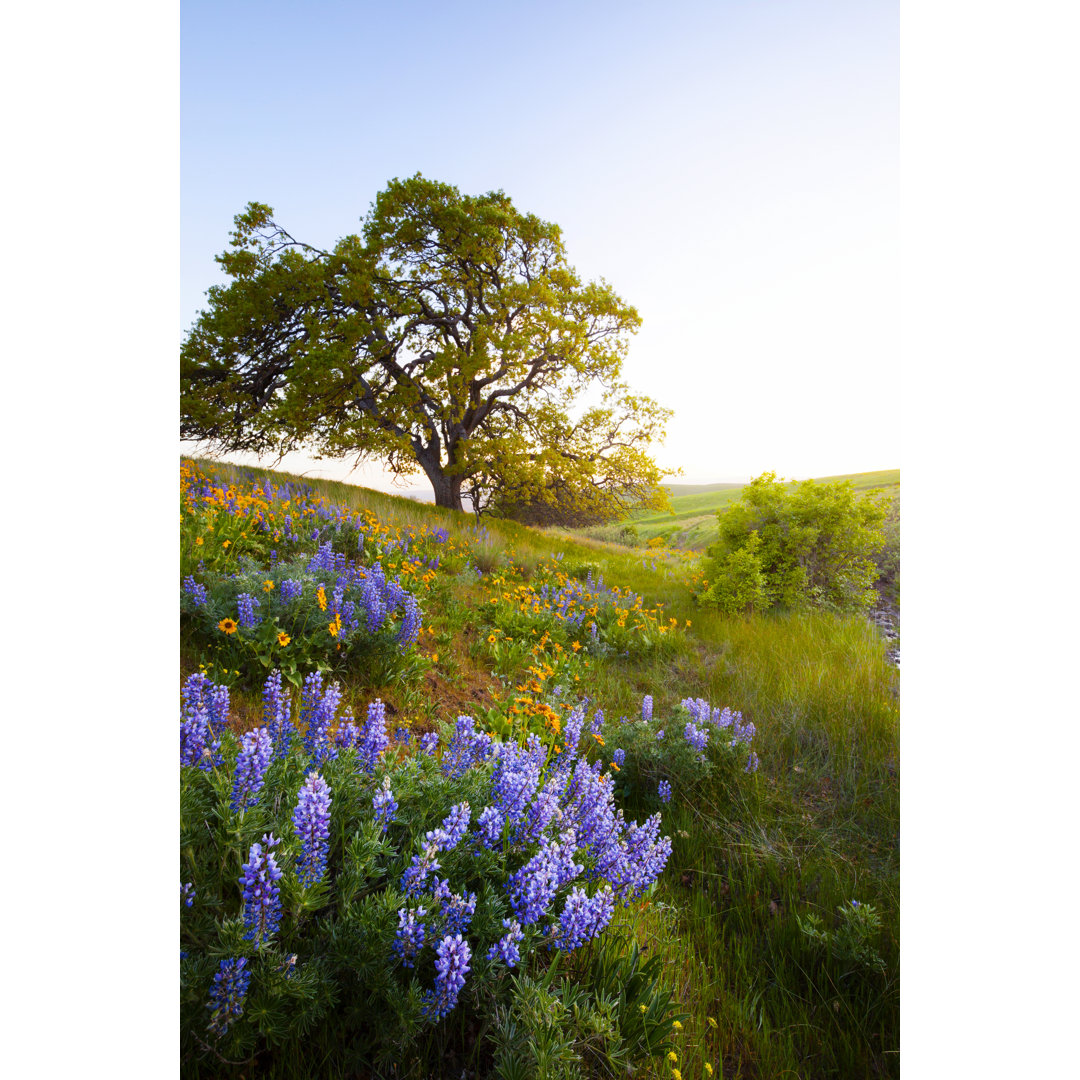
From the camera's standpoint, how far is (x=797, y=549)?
646cm

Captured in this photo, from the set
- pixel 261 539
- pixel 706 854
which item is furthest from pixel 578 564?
pixel 706 854

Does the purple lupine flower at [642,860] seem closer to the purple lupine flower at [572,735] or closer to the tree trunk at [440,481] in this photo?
the purple lupine flower at [572,735]

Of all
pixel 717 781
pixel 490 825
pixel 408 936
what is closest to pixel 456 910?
pixel 408 936

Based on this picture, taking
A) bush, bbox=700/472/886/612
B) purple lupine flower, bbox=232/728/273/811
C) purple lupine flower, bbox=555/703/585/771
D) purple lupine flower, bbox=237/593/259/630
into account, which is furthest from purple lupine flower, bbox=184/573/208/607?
bush, bbox=700/472/886/612

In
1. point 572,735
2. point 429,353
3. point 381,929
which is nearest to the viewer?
point 381,929

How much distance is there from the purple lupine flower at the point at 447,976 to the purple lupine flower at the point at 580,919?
12.1 inches

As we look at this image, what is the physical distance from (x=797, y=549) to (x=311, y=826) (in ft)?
21.0

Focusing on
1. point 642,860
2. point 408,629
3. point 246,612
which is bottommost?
point 642,860

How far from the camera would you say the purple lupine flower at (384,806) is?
1.31 m

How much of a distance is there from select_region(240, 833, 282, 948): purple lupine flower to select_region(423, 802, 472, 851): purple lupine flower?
32cm

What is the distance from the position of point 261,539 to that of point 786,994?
14.5 feet

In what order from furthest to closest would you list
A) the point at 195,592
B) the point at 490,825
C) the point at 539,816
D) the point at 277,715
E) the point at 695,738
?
1. the point at 195,592
2. the point at 695,738
3. the point at 277,715
4. the point at 539,816
5. the point at 490,825

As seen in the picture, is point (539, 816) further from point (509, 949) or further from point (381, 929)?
point (381, 929)
